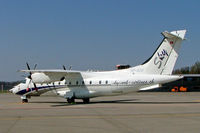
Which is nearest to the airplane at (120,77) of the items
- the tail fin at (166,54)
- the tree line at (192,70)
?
the tail fin at (166,54)

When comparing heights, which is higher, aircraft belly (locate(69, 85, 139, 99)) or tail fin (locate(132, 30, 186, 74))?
tail fin (locate(132, 30, 186, 74))

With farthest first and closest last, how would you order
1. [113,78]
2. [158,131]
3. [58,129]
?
[113,78]
[58,129]
[158,131]

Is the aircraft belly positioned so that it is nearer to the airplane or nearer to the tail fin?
the airplane

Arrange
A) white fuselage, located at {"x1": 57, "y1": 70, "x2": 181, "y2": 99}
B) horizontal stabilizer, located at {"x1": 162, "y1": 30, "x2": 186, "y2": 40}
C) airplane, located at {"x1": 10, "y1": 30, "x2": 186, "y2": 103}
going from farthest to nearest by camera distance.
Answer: white fuselage, located at {"x1": 57, "y1": 70, "x2": 181, "y2": 99} < airplane, located at {"x1": 10, "y1": 30, "x2": 186, "y2": 103} < horizontal stabilizer, located at {"x1": 162, "y1": 30, "x2": 186, "y2": 40}

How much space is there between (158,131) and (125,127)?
4.61 feet

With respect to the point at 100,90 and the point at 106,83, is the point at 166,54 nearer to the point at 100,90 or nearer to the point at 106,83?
the point at 106,83

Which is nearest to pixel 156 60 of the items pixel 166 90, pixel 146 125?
pixel 146 125

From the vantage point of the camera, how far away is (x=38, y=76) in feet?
83.2

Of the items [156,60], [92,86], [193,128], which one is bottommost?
[193,128]

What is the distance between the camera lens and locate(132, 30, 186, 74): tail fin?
73.3 ft

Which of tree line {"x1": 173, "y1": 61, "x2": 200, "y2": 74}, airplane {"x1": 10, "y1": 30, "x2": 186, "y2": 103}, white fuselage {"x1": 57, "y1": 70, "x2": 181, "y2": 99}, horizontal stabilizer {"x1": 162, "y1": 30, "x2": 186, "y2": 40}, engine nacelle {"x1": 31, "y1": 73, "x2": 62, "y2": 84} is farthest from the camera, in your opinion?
tree line {"x1": 173, "y1": 61, "x2": 200, "y2": 74}

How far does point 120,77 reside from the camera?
79.4 feet

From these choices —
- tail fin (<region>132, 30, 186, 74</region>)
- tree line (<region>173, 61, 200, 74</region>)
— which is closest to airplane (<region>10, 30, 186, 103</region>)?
tail fin (<region>132, 30, 186, 74</region>)

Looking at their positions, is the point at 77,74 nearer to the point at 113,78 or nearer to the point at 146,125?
the point at 113,78
